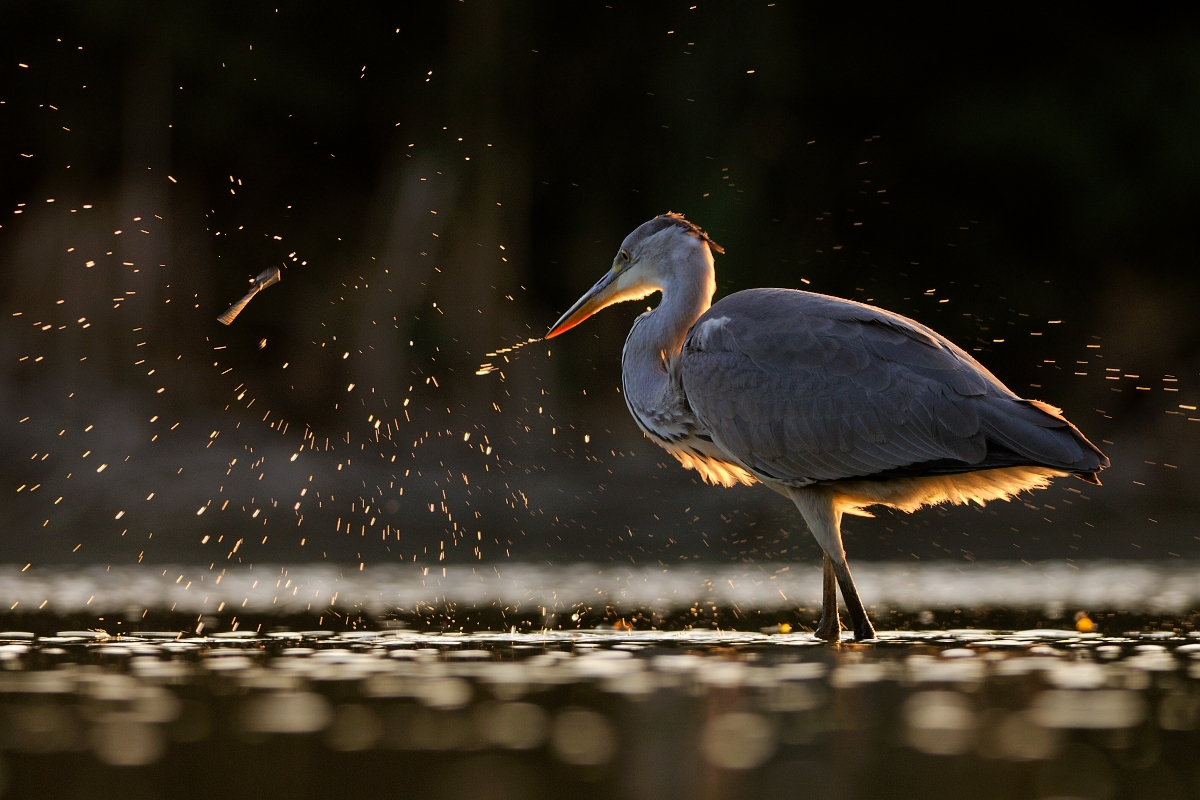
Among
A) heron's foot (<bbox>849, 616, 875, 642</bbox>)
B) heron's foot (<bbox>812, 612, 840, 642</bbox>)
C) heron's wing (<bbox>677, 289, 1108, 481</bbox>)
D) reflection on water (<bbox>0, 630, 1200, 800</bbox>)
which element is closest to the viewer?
reflection on water (<bbox>0, 630, 1200, 800</bbox>)

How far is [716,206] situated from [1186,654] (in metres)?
13.5

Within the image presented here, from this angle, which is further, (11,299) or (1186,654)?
(11,299)

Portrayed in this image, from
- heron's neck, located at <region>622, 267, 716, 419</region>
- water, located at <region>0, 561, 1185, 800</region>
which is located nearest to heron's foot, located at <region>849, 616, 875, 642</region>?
water, located at <region>0, 561, 1185, 800</region>

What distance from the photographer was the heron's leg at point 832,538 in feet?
20.5

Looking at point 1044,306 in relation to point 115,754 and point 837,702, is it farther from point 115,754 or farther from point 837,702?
point 115,754

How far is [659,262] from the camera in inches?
306

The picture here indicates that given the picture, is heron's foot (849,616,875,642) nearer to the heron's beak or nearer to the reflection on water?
the reflection on water

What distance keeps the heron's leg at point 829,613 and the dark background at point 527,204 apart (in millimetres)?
8566

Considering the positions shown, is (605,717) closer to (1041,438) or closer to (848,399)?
(1041,438)

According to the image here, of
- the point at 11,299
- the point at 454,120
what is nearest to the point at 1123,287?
the point at 454,120

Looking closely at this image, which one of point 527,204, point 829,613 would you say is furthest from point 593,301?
point 527,204

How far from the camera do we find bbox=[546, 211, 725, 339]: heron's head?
7.62 m

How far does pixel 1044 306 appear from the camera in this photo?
19266 mm

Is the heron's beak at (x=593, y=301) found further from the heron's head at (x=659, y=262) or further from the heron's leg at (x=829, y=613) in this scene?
the heron's leg at (x=829, y=613)
